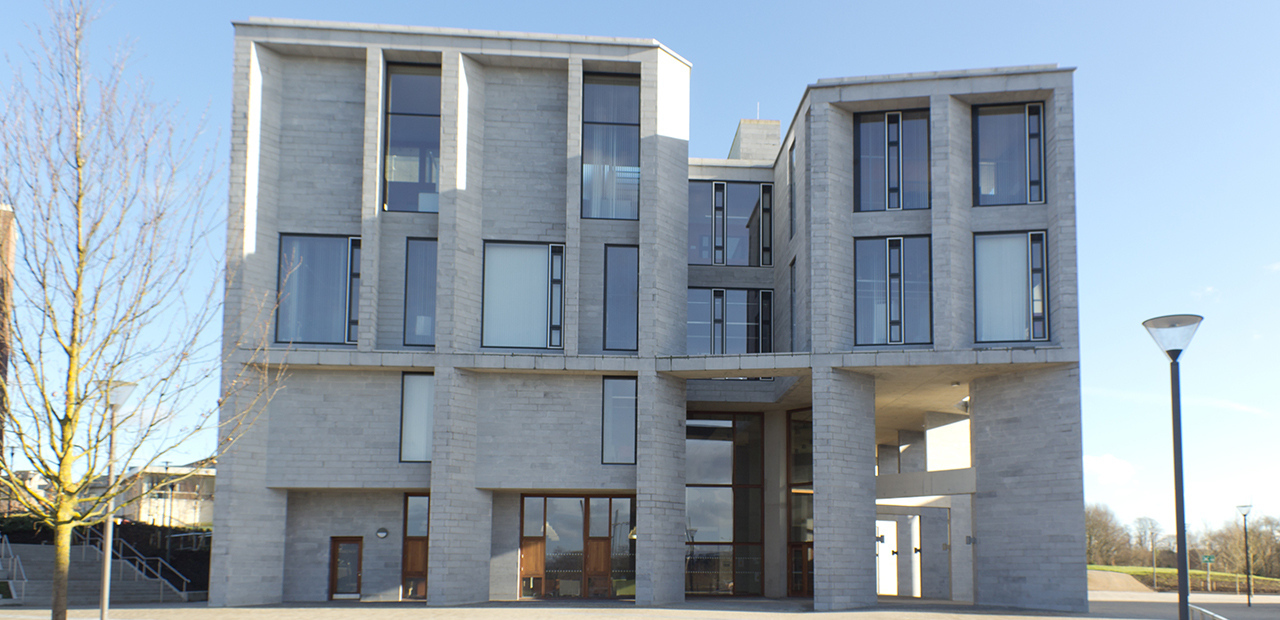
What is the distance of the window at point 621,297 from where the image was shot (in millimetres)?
25406

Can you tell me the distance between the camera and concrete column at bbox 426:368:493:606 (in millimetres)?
23109

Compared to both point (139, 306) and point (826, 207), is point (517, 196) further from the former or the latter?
point (139, 306)

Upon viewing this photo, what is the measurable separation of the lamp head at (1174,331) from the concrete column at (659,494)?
13.9 m

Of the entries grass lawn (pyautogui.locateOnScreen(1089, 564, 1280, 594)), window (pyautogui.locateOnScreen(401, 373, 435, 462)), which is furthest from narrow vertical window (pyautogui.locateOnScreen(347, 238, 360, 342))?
grass lawn (pyautogui.locateOnScreen(1089, 564, 1280, 594))

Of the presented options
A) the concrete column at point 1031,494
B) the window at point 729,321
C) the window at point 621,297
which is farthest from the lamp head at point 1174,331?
the window at point 729,321

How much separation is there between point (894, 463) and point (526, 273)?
17518 mm

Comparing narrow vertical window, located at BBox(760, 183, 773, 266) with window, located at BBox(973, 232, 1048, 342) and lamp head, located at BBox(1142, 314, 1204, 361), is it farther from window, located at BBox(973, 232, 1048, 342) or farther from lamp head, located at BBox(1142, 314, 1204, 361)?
lamp head, located at BBox(1142, 314, 1204, 361)

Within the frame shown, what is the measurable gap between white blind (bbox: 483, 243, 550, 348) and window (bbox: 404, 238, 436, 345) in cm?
132

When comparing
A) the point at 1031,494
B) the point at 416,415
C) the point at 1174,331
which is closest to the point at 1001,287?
the point at 1031,494

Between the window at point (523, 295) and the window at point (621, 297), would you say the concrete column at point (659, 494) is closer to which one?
the window at point (621, 297)

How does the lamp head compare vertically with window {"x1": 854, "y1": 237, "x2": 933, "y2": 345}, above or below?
below

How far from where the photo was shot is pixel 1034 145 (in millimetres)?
24266

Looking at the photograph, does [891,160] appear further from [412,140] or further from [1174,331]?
[1174,331]

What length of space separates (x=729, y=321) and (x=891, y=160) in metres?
6.74
